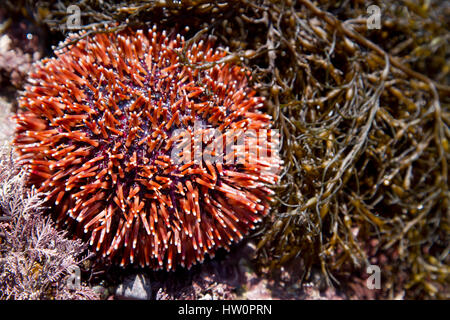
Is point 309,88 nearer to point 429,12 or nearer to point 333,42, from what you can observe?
point 333,42

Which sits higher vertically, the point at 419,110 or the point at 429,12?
the point at 429,12
